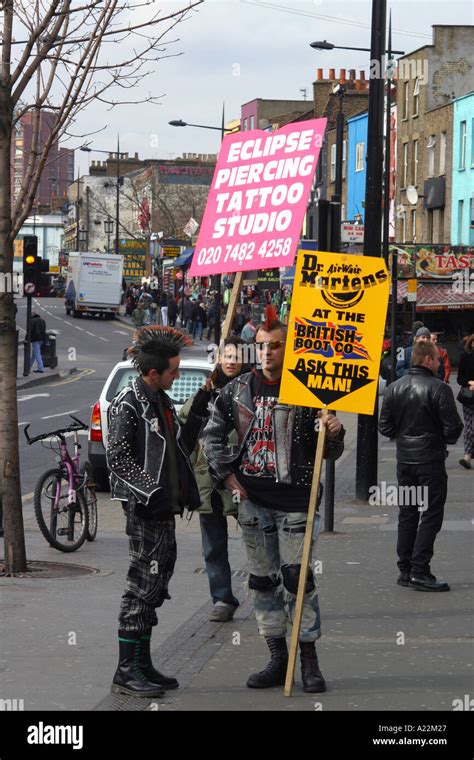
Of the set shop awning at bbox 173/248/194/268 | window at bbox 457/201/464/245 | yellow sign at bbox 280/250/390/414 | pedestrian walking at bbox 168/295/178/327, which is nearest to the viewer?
yellow sign at bbox 280/250/390/414

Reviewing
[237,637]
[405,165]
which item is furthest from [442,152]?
[237,637]

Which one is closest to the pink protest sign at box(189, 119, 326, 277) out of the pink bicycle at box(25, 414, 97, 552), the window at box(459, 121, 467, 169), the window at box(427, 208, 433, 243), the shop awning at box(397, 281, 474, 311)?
the pink bicycle at box(25, 414, 97, 552)

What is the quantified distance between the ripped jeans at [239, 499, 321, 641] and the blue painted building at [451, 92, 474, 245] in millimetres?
44007

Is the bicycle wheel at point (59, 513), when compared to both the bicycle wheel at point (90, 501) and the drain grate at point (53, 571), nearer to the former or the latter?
the bicycle wheel at point (90, 501)

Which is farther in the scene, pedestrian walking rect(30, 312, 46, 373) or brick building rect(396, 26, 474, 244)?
brick building rect(396, 26, 474, 244)

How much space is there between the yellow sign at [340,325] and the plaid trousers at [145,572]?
44.9 inches

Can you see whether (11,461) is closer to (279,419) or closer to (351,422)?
(279,419)

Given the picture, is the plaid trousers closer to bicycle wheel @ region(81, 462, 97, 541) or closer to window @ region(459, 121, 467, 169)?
bicycle wheel @ region(81, 462, 97, 541)

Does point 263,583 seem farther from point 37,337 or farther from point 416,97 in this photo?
point 416,97

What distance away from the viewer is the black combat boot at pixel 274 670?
7.00 metres

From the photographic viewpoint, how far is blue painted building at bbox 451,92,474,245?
51.1 m

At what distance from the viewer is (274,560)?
23.8 ft

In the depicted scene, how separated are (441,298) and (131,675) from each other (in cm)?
4053

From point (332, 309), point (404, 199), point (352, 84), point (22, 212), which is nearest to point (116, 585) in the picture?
point (22, 212)
